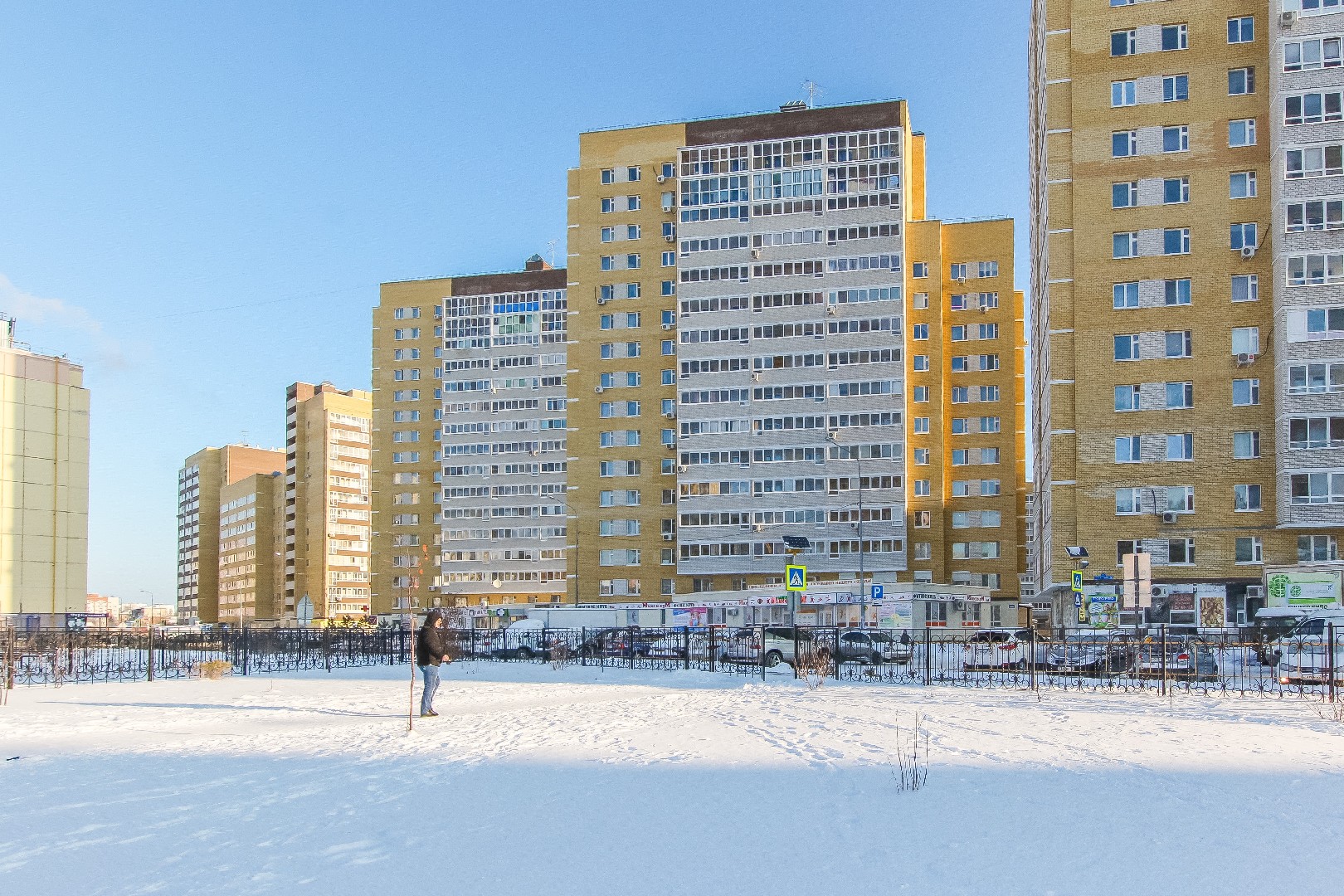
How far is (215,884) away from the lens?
8.74 meters

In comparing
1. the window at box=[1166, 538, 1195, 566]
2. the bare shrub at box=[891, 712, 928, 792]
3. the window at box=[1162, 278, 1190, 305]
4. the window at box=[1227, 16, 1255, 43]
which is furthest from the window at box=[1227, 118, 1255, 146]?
the bare shrub at box=[891, 712, 928, 792]

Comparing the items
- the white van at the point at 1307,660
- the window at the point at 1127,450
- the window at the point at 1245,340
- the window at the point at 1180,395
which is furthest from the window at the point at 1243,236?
the white van at the point at 1307,660

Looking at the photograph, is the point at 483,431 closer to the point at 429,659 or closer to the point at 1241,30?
the point at 1241,30

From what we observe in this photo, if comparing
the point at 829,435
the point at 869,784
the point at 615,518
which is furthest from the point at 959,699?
the point at 615,518

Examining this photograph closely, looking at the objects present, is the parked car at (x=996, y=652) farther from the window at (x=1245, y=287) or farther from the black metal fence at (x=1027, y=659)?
the window at (x=1245, y=287)

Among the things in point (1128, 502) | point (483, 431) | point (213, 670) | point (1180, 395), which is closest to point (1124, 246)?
point (1180, 395)

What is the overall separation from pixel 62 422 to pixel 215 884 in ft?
298

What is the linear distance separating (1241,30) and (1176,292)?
517 inches

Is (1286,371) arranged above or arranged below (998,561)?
above

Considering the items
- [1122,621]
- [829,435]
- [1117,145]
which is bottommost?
[1122,621]

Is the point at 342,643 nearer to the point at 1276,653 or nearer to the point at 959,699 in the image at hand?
the point at 959,699

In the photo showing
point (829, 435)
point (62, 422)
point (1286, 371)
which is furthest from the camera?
point (62, 422)

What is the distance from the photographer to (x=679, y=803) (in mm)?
11539

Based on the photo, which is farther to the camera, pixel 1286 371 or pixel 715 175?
pixel 715 175
